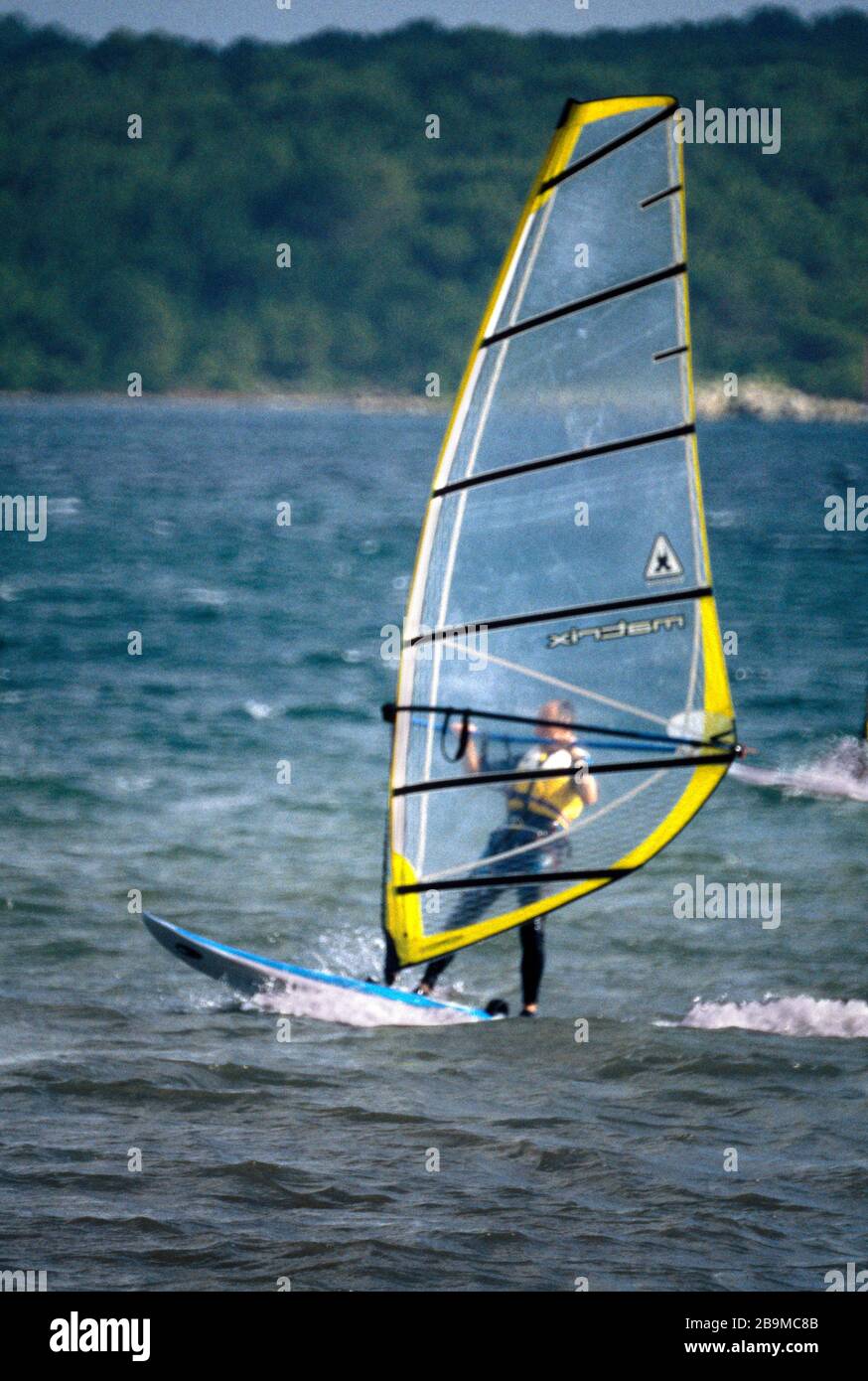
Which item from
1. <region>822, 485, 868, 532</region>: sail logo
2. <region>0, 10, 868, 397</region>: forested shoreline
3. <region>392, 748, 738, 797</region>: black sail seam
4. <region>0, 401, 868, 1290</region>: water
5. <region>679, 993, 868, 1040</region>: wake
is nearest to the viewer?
<region>0, 401, 868, 1290</region>: water

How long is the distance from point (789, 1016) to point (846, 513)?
5160 centimetres

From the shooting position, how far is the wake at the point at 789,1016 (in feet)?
33.1

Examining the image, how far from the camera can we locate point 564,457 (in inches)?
374

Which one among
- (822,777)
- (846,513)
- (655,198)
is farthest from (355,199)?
(655,198)

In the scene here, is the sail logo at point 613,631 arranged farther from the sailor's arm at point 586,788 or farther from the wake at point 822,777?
the wake at point 822,777

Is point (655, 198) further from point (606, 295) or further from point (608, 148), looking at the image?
point (606, 295)

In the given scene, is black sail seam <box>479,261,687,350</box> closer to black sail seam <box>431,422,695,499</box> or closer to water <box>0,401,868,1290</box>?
black sail seam <box>431,422,695,499</box>

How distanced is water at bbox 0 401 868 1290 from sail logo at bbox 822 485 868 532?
31764 millimetres

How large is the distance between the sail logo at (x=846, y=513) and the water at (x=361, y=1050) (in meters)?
31.8

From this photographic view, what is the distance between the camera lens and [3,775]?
16.7 m

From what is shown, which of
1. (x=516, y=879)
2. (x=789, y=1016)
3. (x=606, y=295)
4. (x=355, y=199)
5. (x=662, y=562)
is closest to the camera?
(x=516, y=879)

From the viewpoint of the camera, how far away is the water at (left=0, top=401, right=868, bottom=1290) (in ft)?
24.0

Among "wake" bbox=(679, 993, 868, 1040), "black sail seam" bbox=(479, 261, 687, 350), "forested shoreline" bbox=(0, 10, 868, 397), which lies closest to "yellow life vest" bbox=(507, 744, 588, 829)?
"wake" bbox=(679, 993, 868, 1040)

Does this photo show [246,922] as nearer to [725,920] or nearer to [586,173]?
[725,920]
